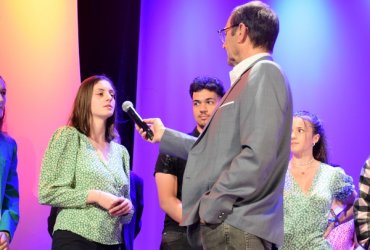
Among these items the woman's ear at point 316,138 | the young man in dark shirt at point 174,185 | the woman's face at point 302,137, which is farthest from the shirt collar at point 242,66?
the woman's ear at point 316,138

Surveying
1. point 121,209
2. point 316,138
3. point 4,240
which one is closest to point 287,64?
point 316,138

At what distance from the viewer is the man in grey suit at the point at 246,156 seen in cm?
203

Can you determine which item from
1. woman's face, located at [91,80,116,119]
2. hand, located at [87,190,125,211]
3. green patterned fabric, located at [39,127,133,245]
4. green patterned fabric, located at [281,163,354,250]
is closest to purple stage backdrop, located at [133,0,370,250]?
green patterned fabric, located at [281,163,354,250]

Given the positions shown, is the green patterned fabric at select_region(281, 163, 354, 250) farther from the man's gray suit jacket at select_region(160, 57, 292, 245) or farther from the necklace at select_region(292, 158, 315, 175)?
the man's gray suit jacket at select_region(160, 57, 292, 245)

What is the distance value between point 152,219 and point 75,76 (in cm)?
127

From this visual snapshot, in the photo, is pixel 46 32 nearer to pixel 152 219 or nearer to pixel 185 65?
pixel 185 65

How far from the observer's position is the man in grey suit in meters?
2.03

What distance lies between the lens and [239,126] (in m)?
2.13

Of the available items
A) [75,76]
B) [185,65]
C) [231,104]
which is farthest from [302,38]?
[231,104]

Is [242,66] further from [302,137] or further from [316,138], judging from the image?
[316,138]

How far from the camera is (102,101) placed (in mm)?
3264

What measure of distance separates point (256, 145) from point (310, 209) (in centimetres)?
129

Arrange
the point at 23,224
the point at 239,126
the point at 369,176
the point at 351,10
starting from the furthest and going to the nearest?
1. the point at 351,10
2. the point at 23,224
3. the point at 239,126
4. the point at 369,176

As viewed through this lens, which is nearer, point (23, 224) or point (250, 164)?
point (250, 164)
